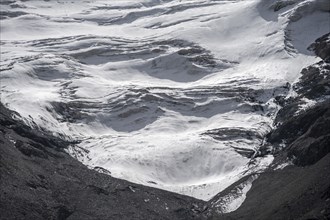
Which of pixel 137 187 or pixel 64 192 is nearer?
pixel 64 192

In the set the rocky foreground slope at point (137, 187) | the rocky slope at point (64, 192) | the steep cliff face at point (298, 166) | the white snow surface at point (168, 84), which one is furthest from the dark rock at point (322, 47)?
the rocky slope at point (64, 192)

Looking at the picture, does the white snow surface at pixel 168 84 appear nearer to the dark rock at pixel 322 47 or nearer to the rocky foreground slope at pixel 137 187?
the dark rock at pixel 322 47

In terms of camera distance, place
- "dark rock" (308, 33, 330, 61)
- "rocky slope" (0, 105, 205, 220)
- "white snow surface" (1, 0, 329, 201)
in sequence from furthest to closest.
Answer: "dark rock" (308, 33, 330, 61), "white snow surface" (1, 0, 329, 201), "rocky slope" (0, 105, 205, 220)

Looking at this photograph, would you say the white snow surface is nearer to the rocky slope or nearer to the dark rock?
the dark rock

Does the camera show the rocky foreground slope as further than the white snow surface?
No

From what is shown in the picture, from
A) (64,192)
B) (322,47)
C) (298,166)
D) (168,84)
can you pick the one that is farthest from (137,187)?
(322,47)

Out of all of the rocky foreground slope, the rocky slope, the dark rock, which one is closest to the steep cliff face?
the rocky foreground slope

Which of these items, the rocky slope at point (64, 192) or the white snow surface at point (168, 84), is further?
the white snow surface at point (168, 84)

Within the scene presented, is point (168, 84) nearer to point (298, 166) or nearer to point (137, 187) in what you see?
point (137, 187)

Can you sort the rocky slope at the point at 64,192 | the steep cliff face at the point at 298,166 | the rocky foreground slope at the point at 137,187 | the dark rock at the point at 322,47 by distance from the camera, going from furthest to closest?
the dark rock at the point at 322,47, the rocky slope at the point at 64,192, the rocky foreground slope at the point at 137,187, the steep cliff face at the point at 298,166
